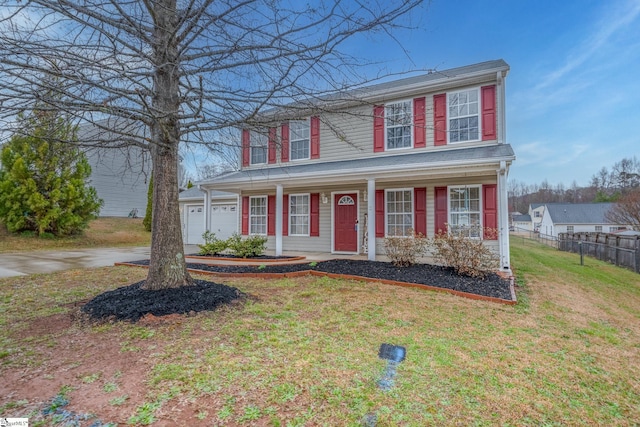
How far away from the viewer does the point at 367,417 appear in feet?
6.95

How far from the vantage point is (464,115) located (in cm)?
879

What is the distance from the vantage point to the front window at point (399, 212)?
9500 mm

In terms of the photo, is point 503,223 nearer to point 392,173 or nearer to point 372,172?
point 392,173

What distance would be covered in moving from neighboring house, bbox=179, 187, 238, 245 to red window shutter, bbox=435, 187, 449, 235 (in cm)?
862

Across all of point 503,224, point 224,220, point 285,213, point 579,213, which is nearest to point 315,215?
point 285,213

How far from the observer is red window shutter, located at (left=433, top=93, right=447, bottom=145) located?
8961 millimetres

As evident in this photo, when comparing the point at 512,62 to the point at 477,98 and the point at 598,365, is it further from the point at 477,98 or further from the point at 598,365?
the point at 598,365

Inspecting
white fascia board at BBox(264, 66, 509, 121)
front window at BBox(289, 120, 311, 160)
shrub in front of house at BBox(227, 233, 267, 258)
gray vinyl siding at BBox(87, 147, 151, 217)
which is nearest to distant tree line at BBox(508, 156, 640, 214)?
white fascia board at BBox(264, 66, 509, 121)

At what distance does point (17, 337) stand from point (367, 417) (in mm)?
3983

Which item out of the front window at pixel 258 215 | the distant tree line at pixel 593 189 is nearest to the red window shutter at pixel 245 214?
the front window at pixel 258 215

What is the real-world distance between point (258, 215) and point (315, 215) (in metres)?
2.59

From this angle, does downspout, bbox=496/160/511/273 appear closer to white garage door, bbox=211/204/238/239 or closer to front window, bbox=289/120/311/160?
front window, bbox=289/120/311/160

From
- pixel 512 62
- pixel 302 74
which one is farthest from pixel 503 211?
pixel 302 74

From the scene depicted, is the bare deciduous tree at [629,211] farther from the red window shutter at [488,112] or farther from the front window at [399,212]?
the front window at [399,212]
